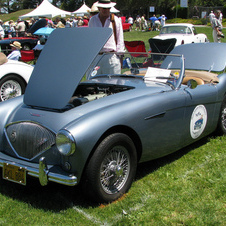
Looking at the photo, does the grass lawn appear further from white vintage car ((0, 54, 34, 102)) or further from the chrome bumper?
white vintage car ((0, 54, 34, 102))

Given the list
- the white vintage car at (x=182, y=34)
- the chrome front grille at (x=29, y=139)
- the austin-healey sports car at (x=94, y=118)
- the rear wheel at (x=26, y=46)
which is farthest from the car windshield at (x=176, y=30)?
the chrome front grille at (x=29, y=139)

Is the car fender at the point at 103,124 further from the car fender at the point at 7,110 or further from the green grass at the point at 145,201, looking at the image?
the car fender at the point at 7,110

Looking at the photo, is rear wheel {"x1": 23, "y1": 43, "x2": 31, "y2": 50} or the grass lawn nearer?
the grass lawn

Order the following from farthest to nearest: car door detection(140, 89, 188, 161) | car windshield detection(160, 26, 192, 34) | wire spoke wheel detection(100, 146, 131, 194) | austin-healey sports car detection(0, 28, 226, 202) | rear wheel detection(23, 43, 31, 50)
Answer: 1. rear wheel detection(23, 43, 31, 50)
2. car windshield detection(160, 26, 192, 34)
3. car door detection(140, 89, 188, 161)
4. wire spoke wheel detection(100, 146, 131, 194)
5. austin-healey sports car detection(0, 28, 226, 202)

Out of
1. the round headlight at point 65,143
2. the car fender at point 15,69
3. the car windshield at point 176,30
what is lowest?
the car windshield at point 176,30

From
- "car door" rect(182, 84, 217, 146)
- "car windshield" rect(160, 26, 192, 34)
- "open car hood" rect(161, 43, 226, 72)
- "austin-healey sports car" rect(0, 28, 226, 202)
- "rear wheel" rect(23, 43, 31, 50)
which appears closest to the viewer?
"austin-healey sports car" rect(0, 28, 226, 202)

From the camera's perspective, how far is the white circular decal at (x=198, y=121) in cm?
392

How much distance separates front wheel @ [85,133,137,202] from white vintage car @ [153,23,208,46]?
1117 centimetres

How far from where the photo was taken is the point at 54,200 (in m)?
3.21

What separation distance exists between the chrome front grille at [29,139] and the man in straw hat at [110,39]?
1.94m

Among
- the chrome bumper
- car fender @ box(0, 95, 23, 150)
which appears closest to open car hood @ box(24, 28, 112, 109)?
car fender @ box(0, 95, 23, 150)

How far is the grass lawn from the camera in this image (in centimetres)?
282

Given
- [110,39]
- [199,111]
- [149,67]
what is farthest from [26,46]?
[199,111]

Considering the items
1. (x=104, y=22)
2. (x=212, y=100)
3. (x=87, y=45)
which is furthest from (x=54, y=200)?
(x=104, y=22)
